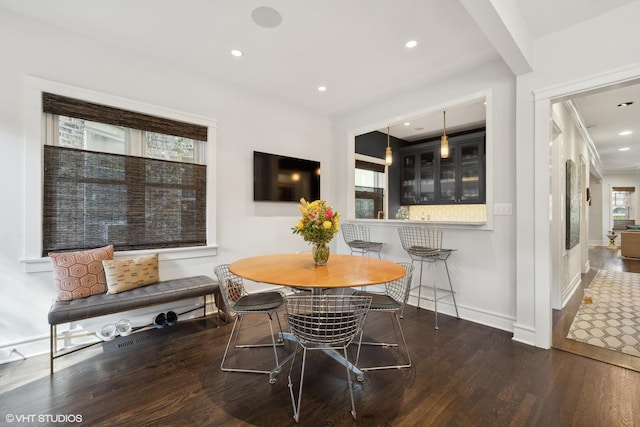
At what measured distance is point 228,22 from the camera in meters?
2.44

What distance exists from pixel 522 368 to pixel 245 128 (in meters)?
3.83

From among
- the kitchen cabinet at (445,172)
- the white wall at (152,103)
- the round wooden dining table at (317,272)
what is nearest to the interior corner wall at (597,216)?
the kitchen cabinet at (445,172)

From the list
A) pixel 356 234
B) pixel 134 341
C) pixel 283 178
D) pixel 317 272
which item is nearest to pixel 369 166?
pixel 356 234

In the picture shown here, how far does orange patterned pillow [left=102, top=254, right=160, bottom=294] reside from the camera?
2.54 meters

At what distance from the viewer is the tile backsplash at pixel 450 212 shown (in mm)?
5359

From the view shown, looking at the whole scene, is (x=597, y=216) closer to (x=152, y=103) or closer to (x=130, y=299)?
(x=152, y=103)

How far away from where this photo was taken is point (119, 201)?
2.82 meters

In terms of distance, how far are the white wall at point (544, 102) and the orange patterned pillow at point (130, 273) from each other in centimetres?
362

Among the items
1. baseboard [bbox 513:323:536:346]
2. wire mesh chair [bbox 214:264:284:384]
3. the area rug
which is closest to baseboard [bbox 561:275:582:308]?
the area rug

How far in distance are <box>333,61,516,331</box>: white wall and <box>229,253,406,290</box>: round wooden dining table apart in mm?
1365

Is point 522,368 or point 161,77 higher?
point 161,77

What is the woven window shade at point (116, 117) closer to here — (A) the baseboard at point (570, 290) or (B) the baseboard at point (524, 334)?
(B) the baseboard at point (524, 334)

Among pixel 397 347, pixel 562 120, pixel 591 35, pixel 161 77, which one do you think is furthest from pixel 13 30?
pixel 562 120

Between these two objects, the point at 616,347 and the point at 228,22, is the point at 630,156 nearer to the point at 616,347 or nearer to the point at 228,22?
the point at 616,347
